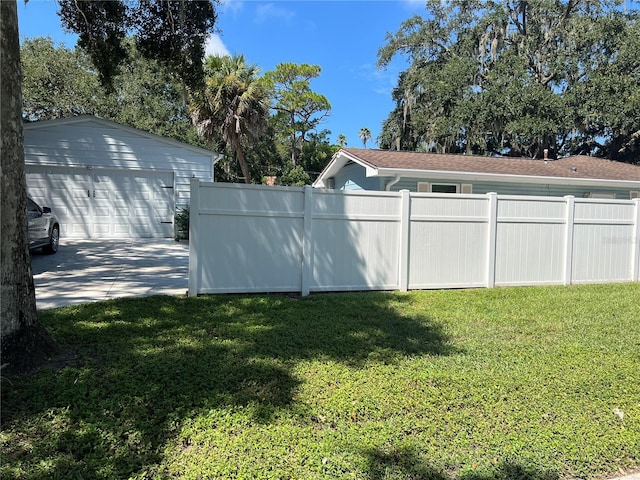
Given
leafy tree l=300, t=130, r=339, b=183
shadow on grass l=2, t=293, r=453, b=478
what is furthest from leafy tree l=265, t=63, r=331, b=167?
shadow on grass l=2, t=293, r=453, b=478

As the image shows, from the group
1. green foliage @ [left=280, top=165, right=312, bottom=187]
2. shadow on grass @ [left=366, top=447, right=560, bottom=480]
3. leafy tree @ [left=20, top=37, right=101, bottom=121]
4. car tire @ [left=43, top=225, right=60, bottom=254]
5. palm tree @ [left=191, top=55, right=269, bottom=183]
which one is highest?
leafy tree @ [left=20, top=37, right=101, bottom=121]

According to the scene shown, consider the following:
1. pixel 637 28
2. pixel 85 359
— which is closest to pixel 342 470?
pixel 85 359

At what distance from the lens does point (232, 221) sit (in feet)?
20.8

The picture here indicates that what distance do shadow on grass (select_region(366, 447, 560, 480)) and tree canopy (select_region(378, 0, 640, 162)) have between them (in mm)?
22126

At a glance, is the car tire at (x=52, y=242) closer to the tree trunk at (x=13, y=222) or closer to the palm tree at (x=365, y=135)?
the tree trunk at (x=13, y=222)

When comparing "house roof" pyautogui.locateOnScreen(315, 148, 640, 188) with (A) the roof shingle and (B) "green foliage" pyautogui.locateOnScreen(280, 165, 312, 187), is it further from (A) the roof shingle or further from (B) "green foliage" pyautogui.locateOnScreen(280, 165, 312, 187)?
(B) "green foliage" pyautogui.locateOnScreen(280, 165, 312, 187)

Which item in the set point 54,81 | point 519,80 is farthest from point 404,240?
point 54,81

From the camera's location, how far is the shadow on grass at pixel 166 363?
264 centimetres

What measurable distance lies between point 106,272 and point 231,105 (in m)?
11.7

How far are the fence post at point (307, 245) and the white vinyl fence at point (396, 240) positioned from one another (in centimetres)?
2

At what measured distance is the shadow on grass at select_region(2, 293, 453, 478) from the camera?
2641 millimetres

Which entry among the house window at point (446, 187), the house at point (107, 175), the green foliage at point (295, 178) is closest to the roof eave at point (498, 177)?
the house window at point (446, 187)

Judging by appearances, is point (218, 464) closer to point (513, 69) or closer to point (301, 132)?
point (513, 69)

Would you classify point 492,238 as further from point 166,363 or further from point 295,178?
point 295,178
